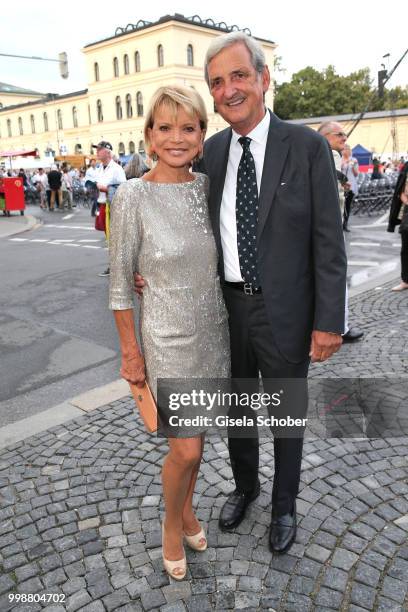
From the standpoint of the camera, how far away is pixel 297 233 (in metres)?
2.15

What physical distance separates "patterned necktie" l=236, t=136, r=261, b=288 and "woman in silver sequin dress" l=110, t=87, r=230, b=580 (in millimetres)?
139

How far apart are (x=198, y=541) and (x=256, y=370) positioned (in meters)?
0.85

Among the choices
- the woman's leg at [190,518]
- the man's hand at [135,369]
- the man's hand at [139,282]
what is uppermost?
the man's hand at [139,282]

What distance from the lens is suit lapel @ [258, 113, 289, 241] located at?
2125mm

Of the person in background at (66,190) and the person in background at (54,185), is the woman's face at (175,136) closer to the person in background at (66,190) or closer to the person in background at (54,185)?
the person in background at (54,185)

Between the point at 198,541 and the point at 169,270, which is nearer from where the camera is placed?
the point at 169,270

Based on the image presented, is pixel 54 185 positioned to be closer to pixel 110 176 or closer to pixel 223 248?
pixel 110 176

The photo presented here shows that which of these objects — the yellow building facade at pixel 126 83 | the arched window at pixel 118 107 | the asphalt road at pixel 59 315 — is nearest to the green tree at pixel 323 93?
the yellow building facade at pixel 126 83

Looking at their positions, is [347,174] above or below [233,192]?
below

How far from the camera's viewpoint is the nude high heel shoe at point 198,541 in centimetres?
247

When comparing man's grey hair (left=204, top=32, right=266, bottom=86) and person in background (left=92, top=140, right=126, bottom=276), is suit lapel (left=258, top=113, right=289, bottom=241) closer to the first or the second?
man's grey hair (left=204, top=32, right=266, bottom=86)

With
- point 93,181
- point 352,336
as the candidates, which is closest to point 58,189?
point 93,181

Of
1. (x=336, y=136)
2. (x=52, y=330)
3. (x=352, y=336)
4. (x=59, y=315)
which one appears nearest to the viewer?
(x=352, y=336)

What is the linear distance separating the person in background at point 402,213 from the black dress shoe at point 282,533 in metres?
5.08
